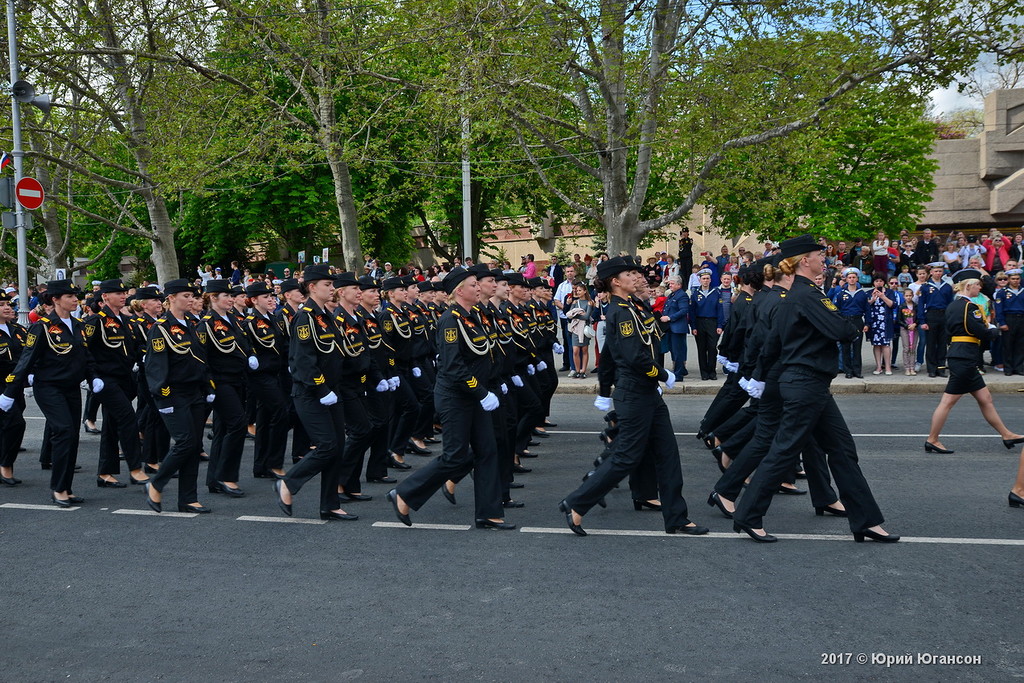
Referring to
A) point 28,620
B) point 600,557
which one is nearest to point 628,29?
point 600,557

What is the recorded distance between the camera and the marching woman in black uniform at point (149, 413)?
9742 mm

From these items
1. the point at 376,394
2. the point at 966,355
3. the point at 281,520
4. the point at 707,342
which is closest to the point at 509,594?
the point at 281,520

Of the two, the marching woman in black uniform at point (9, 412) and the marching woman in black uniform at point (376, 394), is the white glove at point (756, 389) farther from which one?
the marching woman in black uniform at point (9, 412)

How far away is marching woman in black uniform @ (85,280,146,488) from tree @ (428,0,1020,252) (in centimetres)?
928

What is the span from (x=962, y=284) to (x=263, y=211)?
2954 cm

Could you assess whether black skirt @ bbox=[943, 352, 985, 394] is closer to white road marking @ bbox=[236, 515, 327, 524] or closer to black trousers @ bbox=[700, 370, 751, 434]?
black trousers @ bbox=[700, 370, 751, 434]

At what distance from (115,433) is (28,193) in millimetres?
11741

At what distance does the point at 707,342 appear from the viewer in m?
16.4

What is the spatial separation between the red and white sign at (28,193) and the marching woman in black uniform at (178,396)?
12403mm

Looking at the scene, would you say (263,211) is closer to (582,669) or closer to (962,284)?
(962,284)

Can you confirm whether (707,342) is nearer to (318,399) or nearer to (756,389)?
(756,389)

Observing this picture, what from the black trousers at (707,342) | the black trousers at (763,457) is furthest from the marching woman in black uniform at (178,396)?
the black trousers at (707,342)

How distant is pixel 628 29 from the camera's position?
17797mm

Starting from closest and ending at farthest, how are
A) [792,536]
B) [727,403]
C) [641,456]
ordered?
[792,536] < [641,456] < [727,403]
